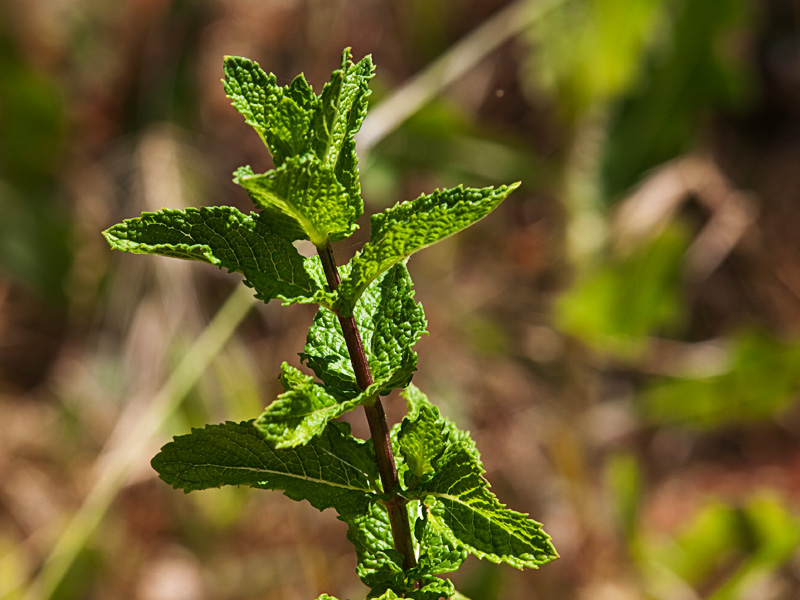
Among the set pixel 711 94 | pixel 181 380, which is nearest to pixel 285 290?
pixel 181 380

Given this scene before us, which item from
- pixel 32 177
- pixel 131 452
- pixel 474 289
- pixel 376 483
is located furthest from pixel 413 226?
pixel 32 177

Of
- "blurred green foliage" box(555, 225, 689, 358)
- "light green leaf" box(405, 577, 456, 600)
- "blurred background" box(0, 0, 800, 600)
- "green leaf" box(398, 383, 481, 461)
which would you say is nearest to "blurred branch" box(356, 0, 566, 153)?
"blurred background" box(0, 0, 800, 600)

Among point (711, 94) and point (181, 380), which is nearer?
point (181, 380)

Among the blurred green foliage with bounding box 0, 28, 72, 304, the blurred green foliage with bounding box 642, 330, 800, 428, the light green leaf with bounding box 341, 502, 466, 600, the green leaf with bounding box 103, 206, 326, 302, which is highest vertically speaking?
the blurred green foliage with bounding box 0, 28, 72, 304

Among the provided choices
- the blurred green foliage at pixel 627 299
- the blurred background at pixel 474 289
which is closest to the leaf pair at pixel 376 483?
the blurred background at pixel 474 289

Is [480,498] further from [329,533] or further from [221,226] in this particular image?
[329,533]

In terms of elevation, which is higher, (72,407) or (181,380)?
(72,407)

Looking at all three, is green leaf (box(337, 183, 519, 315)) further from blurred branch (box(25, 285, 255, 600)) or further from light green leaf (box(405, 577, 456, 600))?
blurred branch (box(25, 285, 255, 600))
